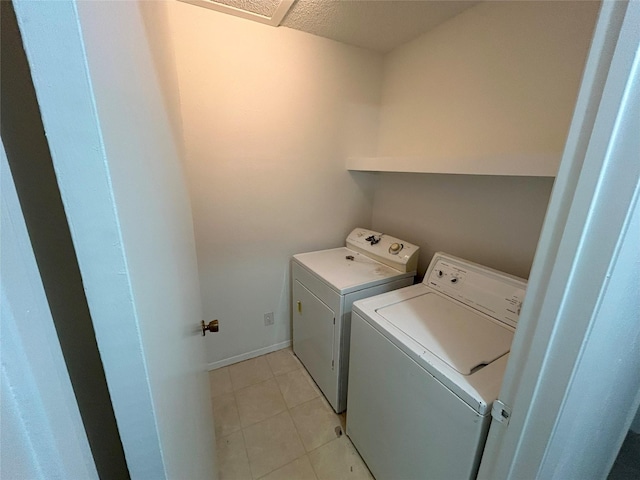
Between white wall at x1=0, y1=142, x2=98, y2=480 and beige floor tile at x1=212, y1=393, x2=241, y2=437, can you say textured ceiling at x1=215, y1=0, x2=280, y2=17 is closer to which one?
white wall at x1=0, y1=142, x2=98, y2=480

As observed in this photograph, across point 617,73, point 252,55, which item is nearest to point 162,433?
point 617,73

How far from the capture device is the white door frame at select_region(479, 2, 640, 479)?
44 centimetres

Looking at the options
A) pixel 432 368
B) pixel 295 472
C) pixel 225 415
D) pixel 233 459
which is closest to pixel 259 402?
pixel 225 415

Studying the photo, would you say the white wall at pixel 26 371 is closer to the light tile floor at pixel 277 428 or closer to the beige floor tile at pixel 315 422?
the light tile floor at pixel 277 428

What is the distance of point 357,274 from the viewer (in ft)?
5.66

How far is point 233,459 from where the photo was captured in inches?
57.2

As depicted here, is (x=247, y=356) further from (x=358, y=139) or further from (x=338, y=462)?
(x=358, y=139)

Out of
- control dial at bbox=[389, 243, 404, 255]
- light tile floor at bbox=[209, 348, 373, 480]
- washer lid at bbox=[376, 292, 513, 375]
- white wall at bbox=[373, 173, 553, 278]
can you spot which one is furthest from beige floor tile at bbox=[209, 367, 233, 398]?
white wall at bbox=[373, 173, 553, 278]

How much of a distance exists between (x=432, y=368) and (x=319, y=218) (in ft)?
4.80

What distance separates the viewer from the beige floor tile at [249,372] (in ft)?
6.48

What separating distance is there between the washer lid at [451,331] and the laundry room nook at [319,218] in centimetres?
1

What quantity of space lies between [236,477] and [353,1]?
2.66 metres

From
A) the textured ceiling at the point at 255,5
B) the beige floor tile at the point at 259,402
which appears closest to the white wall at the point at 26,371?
the beige floor tile at the point at 259,402

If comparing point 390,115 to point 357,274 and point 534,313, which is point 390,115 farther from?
point 534,313
